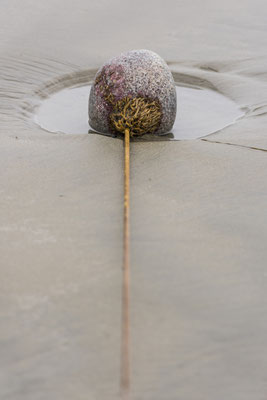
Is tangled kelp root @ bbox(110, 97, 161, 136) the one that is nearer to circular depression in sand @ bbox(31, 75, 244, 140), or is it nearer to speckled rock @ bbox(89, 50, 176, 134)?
speckled rock @ bbox(89, 50, 176, 134)

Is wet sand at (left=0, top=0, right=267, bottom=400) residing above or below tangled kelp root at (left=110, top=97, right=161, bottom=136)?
below

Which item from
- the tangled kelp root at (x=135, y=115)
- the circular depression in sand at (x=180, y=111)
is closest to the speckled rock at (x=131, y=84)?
the tangled kelp root at (x=135, y=115)

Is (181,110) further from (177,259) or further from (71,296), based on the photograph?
(71,296)

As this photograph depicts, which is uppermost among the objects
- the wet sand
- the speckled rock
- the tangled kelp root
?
the speckled rock

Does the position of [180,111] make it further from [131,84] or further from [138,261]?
[138,261]

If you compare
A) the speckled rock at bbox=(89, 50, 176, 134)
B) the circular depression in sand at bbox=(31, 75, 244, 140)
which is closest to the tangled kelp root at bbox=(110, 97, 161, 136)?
the speckled rock at bbox=(89, 50, 176, 134)

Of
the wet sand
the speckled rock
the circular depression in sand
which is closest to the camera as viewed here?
the wet sand
